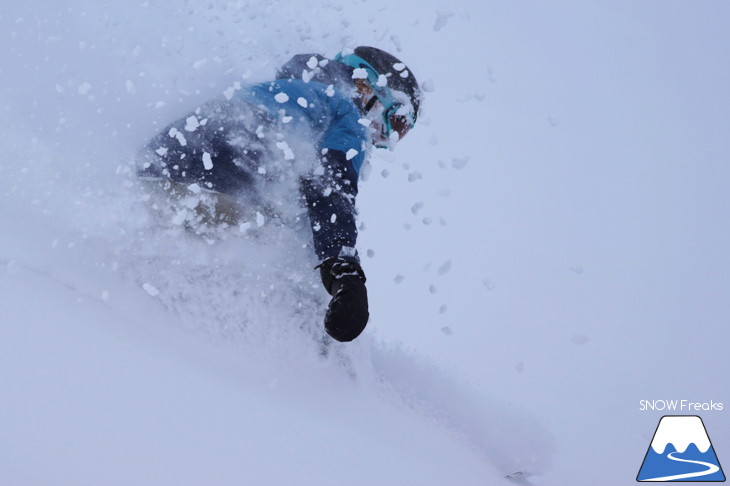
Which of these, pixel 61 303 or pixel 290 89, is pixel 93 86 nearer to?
pixel 290 89

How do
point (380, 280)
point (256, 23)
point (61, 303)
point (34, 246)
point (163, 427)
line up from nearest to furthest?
point (163, 427)
point (61, 303)
point (34, 246)
point (256, 23)
point (380, 280)

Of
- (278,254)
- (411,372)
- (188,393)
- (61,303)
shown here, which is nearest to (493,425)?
(411,372)

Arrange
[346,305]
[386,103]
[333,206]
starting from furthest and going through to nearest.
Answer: [386,103]
[333,206]
[346,305]

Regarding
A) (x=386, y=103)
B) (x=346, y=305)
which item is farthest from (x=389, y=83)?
(x=346, y=305)

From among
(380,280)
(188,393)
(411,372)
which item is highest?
(380,280)

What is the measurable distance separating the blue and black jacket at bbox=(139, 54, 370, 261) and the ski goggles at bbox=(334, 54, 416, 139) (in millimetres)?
132

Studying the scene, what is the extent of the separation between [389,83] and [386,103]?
79 millimetres

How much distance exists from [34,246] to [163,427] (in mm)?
944

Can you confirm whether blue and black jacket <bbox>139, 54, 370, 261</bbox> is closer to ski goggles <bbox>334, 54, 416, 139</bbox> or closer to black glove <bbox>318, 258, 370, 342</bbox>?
ski goggles <bbox>334, 54, 416, 139</bbox>

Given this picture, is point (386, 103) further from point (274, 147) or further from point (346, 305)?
point (346, 305)

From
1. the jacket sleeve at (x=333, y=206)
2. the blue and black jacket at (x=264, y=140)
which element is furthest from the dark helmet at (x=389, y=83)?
the jacket sleeve at (x=333, y=206)

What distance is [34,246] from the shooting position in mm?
1666

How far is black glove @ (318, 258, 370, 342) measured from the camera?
145 cm

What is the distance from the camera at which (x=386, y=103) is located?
2.08m
